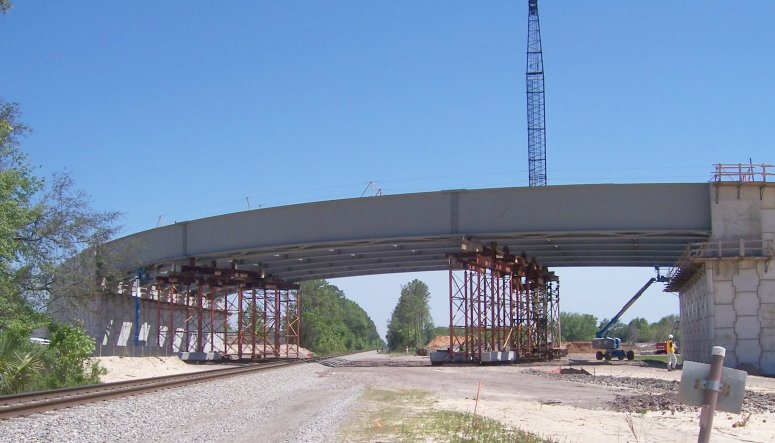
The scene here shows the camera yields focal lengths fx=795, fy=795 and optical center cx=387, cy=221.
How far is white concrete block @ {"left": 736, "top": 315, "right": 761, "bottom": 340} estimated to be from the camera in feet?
130

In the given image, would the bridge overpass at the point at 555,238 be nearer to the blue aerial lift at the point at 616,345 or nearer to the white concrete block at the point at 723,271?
the white concrete block at the point at 723,271

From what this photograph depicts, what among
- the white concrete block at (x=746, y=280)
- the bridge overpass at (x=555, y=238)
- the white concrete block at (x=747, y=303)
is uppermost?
the bridge overpass at (x=555, y=238)

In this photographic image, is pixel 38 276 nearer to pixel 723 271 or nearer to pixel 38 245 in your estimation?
pixel 38 245

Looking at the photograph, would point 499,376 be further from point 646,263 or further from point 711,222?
point 646,263

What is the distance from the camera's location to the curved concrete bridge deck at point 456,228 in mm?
42594

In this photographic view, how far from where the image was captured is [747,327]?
3972cm

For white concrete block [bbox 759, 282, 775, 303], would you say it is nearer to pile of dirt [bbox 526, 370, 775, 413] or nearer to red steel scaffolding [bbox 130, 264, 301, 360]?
pile of dirt [bbox 526, 370, 775, 413]

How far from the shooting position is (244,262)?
58.9 meters

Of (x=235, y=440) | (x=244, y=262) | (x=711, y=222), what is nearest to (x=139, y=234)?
(x=244, y=262)

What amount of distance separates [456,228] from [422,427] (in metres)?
31.4

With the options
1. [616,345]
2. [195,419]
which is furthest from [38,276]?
[616,345]

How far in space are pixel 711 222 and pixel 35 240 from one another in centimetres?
3265

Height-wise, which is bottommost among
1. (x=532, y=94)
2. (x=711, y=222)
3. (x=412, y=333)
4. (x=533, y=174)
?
(x=412, y=333)

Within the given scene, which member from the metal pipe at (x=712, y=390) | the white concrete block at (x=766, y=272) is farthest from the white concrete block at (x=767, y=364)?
the metal pipe at (x=712, y=390)
